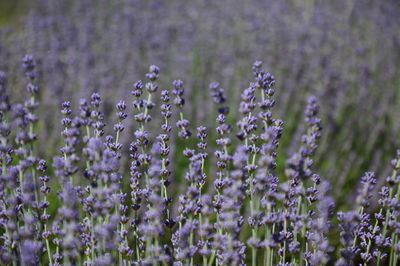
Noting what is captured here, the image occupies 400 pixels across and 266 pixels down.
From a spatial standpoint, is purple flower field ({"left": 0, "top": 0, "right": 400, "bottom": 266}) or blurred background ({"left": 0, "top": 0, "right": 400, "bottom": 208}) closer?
purple flower field ({"left": 0, "top": 0, "right": 400, "bottom": 266})

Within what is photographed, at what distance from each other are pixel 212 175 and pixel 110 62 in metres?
2.32

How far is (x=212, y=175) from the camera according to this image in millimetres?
5070

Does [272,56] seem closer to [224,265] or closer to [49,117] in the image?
[49,117]

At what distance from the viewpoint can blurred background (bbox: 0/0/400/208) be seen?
5617mm

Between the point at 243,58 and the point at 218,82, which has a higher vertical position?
the point at 243,58

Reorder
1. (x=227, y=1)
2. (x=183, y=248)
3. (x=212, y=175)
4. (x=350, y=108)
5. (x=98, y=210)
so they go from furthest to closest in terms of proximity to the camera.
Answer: (x=227, y=1) → (x=350, y=108) → (x=212, y=175) → (x=183, y=248) → (x=98, y=210)

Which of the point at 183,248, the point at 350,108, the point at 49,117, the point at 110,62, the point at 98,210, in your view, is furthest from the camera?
the point at 350,108

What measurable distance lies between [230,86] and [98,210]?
204 inches

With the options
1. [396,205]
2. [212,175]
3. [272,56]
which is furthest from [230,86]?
[396,205]

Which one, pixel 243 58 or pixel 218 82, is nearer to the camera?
pixel 218 82

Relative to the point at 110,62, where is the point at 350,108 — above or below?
below

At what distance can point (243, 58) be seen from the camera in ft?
23.7

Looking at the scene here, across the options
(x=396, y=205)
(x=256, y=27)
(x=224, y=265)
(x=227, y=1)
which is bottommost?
(x=224, y=265)

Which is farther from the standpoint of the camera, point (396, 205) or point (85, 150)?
point (396, 205)
